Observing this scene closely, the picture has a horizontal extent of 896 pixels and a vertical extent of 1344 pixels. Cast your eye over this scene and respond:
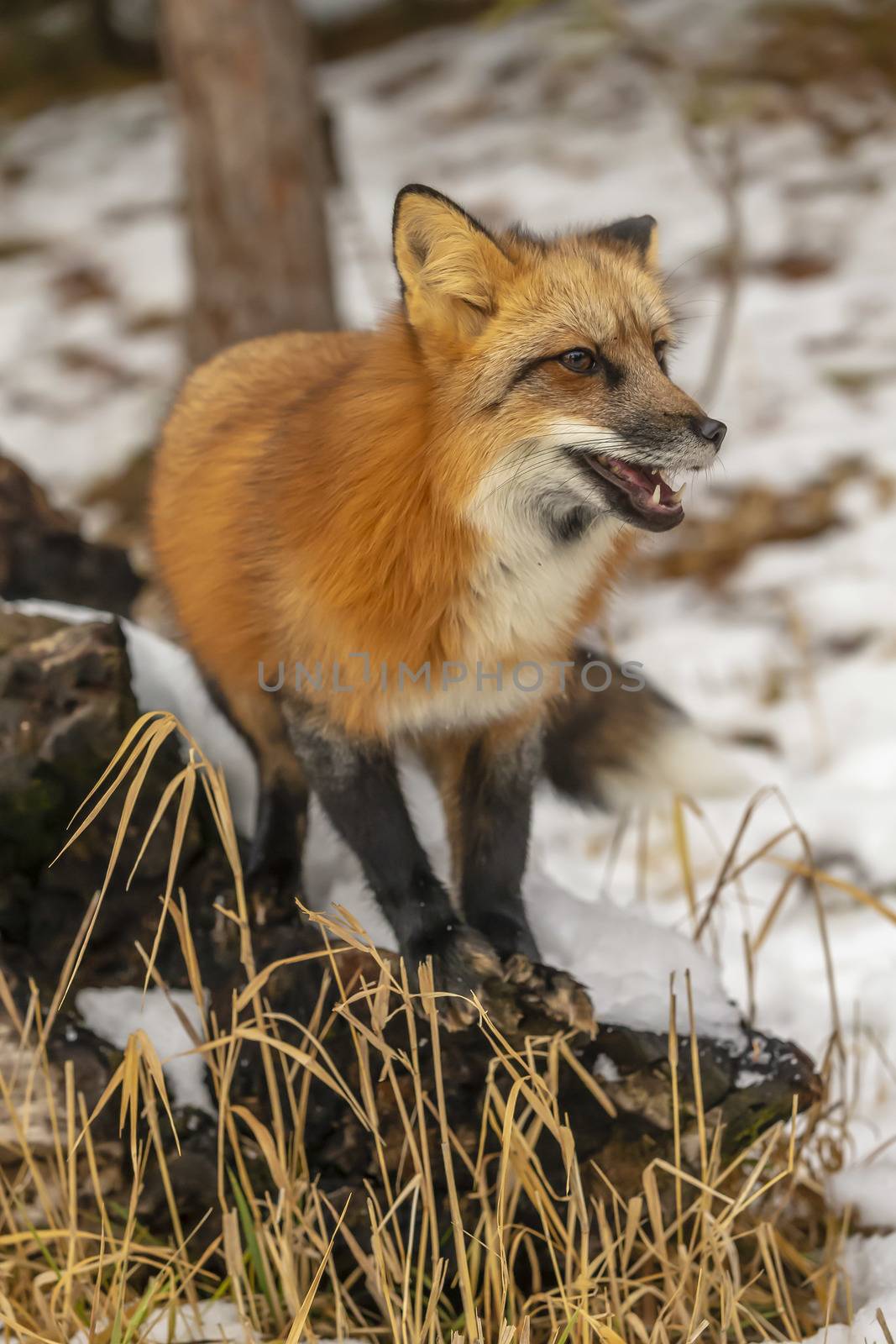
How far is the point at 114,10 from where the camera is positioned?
1070 cm

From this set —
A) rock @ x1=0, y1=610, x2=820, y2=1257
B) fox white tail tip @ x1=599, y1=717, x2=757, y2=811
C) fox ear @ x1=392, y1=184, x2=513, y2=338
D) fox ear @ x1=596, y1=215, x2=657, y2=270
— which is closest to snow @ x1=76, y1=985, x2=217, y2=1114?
rock @ x1=0, y1=610, x2=820, y2=1257

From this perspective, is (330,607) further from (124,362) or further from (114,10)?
(114,10)

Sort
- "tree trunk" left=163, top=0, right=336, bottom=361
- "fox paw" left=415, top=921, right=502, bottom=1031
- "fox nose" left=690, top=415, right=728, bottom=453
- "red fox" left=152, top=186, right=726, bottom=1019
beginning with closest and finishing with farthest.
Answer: "fox nose" left=690, top=415, right=728, bottom=453
"red fox" left=152, top=186, right=726, bottom=1019
"fox paw" left=415, top=921, right=502, bottom=1031
"tree trunk" left=163, top=0, right=336, bottom=361

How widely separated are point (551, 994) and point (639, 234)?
1569 mm

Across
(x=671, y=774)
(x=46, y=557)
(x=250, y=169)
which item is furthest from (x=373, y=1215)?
(x=250, y=169)

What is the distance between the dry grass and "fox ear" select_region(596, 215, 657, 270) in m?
1.34

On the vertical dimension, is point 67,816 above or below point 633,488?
below

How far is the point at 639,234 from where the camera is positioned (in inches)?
102

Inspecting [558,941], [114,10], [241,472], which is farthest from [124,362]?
[558,941]

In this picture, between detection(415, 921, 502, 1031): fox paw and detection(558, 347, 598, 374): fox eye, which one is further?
detection(415, 921, 502, 1031): fox paw

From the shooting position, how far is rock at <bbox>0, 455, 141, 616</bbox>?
3557mm

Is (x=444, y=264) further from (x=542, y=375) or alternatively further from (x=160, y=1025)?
(x=160, y=1025)

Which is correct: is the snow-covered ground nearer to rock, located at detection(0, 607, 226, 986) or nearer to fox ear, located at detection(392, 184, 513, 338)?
rock, located at detection(0, 607, 226, 986)

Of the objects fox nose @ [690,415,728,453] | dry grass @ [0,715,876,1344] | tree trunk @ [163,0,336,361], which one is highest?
tree trunk @ [163,0,336,361]
